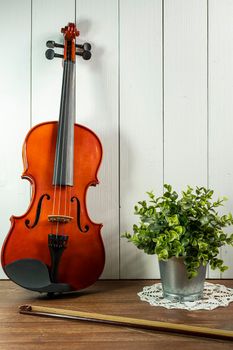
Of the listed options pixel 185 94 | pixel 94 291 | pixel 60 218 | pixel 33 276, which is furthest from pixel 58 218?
pixel 185 94

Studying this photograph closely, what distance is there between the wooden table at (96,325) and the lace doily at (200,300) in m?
0.02

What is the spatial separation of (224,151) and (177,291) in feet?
1.81

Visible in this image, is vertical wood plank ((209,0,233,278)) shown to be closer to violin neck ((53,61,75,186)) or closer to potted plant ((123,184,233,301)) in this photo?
potted plant ((123,184,233,301))

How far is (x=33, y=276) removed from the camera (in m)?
1.09

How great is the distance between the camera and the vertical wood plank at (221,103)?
4.63 ft

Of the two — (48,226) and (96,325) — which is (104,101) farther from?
(96,325)

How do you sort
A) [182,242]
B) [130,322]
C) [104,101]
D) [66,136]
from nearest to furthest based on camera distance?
[130,322], [182,242], [66,136], [104,101]

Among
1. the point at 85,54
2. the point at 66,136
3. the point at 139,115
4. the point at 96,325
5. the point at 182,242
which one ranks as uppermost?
the point at 85,54

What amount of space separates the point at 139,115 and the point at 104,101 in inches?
5.0

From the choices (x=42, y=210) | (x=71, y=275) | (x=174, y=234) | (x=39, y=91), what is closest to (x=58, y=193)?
(x=42, y=210)

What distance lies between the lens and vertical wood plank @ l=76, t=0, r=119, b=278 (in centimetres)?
140

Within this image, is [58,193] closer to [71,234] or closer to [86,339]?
[71,234]

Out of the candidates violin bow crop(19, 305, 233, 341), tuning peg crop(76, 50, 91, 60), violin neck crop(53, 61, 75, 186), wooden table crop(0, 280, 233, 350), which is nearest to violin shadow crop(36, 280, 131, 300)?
wooden table crop(0, 280, 233, 350)

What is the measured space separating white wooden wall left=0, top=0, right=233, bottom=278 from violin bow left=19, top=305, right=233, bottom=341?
17.4 inches
